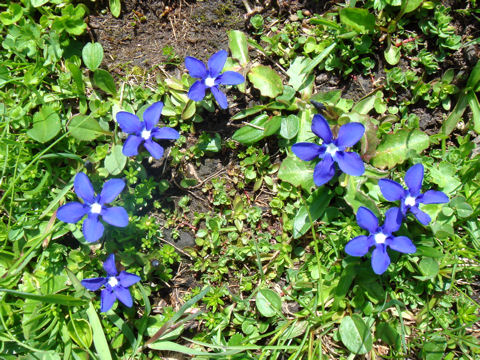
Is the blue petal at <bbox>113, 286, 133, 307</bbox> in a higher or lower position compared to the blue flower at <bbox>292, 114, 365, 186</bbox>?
lower

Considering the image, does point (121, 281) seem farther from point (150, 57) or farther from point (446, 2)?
point (446, 2)

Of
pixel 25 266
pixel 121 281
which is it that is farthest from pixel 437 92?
pixel 25 266

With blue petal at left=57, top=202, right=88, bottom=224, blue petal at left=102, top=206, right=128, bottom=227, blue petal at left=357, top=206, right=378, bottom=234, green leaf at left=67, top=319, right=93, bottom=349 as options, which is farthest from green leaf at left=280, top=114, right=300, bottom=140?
green leaf at left=67, top=319, right=93, bottom=349

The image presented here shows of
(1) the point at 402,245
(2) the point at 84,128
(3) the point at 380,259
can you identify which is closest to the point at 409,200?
(1) the point at 402,245

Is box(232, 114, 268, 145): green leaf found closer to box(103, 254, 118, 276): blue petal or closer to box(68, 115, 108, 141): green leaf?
box(68, 115, 108, 141): green leaf

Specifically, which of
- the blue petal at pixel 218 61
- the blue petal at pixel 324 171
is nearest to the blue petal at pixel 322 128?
the blue petal at pixel 324 171

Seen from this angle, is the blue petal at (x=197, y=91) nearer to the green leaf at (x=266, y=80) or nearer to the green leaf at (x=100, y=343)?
the green leaf at (x=266, y=80)
